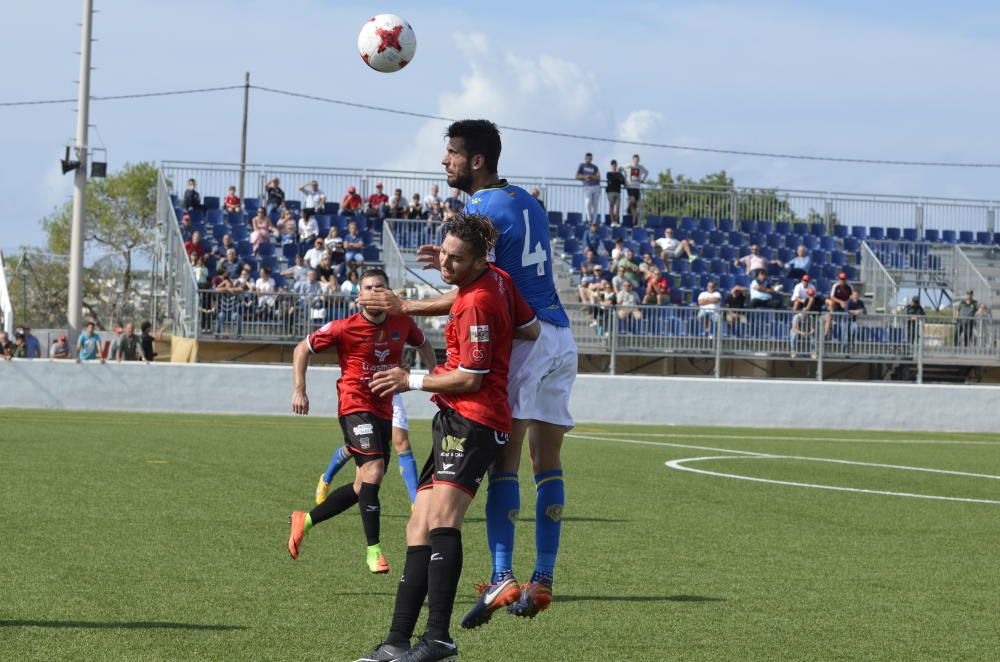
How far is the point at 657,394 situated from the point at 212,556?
60.9ft

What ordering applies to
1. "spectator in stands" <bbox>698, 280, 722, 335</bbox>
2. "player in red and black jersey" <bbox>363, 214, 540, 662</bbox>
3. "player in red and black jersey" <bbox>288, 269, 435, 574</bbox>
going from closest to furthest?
"player in red and black jersey" <bbox>363, 214, 540, 662</bbox> → "player in red and black jersey" <bbox>288, 269, 435, 574</bbox> → "spectator in stands" <bbox>698, 280, 722, 335</bbox>

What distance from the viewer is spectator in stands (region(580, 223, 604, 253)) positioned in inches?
1363

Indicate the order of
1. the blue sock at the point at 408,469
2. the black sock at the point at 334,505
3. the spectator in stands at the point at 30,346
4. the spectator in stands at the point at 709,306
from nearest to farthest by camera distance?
the black sock at the point at 334,505, the blue sock at the point at 408,469, the spectator in stands at the point at 709,306, the spectator in stands at the point at 30,346

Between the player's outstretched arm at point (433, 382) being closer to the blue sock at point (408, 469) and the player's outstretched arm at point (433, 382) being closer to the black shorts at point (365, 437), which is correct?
the black shorts at point (365, 437)

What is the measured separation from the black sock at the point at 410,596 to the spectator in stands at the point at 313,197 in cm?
2879

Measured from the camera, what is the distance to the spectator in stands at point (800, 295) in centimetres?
3058

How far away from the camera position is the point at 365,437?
9.05m

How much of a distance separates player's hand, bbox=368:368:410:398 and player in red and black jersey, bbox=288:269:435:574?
2441 mm

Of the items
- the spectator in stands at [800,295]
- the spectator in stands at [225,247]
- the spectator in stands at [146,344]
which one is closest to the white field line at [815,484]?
the spectator in stands at [800,295]

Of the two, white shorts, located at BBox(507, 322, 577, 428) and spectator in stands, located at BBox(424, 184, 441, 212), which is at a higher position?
spectator in stands, located at BBox(424, 184, 441, 212)

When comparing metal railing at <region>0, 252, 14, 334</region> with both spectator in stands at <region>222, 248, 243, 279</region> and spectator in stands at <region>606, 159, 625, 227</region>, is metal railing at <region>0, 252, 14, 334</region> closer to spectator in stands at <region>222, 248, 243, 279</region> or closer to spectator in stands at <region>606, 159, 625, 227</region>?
spectator in stands at <region>222, 248, 243, 279</region>

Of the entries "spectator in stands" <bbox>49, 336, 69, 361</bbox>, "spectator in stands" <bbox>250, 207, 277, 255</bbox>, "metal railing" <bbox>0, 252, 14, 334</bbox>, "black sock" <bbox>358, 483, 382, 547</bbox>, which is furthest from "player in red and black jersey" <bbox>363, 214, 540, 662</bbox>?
"spectator in stands" <bbox>250, 207, 277, 255</bbox>

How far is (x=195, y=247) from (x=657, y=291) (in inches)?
393

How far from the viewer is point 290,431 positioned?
21688 mm
